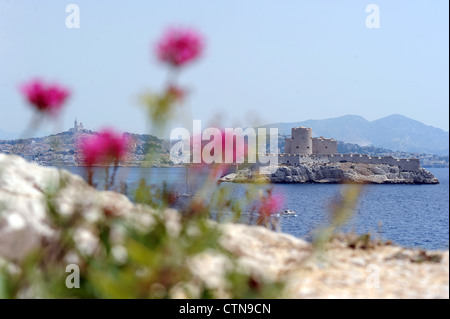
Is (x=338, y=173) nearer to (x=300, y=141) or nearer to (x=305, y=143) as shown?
(x=305, y=143)

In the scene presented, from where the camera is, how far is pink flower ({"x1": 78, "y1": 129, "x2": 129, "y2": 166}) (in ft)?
10.3

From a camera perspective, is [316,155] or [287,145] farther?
[316,155]

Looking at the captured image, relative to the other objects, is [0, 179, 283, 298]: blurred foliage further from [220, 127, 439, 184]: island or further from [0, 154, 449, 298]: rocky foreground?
[220, 127, 439, 184]: island

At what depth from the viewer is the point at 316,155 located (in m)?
85.6

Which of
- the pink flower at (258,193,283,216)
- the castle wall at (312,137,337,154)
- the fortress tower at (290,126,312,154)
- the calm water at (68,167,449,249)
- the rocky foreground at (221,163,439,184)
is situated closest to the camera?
the pink flower at (258,193,283,216)

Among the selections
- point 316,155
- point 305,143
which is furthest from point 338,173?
point 305,143

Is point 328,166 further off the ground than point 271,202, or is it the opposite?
point 328,166

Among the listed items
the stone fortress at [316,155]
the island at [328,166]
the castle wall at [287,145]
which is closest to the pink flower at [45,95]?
the island at [328,166]

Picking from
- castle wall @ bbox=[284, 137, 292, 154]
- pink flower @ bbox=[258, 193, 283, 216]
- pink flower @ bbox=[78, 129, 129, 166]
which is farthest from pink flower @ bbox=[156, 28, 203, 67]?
castle wall @ bbox=[284, 137, 292, 154]

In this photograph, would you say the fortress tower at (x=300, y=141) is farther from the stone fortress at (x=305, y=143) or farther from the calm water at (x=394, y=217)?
the calm water at (x=394, y=217)

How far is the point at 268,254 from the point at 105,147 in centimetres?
187

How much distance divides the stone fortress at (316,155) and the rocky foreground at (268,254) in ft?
245

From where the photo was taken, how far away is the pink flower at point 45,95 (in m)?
3.25

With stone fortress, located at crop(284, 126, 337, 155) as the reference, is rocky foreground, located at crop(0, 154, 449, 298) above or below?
below
